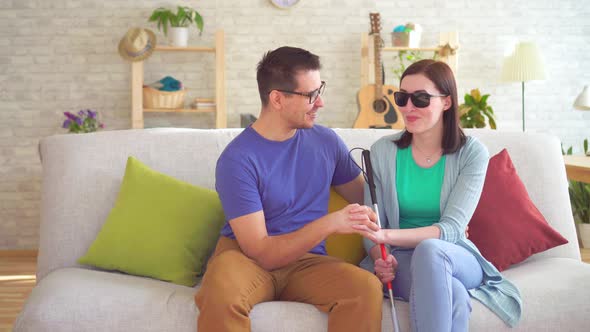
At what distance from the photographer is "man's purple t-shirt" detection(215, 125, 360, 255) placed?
2.14 metres

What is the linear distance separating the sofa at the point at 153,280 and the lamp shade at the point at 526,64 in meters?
2.69

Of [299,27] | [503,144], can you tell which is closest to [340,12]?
[299,27]

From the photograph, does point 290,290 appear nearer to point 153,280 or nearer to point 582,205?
point 153,280

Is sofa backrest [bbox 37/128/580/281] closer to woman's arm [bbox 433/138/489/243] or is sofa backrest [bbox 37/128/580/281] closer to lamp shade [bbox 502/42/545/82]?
woman's arm [bbox 433/138/489/243]

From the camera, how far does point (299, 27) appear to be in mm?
5562

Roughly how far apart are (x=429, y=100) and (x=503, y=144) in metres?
0.62

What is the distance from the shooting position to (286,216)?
2244mm

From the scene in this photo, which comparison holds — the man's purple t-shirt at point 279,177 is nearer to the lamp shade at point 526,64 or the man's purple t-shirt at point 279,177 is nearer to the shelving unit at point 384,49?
the shelving unit at point 384,49

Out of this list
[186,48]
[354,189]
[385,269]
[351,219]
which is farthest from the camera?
[186,48]

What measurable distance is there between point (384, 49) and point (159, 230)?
11.0 feet

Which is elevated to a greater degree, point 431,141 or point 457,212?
point 431,141

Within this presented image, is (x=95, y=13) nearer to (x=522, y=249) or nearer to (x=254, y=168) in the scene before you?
(x=254, y=168)

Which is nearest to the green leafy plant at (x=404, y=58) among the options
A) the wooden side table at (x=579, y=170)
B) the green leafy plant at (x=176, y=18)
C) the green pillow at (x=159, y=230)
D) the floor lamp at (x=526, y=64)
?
the floor lamp at (x=526, y=64)

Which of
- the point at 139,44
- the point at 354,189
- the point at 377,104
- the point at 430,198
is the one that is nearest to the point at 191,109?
the point at 139,44
